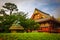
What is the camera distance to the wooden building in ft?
14.3

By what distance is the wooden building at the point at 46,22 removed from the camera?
4363mm

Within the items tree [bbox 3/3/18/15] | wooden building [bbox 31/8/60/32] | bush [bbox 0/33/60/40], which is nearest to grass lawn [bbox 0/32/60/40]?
bush [bbox 0/33/60/40]

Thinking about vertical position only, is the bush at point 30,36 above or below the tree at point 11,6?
below

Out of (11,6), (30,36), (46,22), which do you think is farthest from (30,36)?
(11,6)

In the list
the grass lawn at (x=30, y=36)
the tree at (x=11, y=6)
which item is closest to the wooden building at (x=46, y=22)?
the grass lawn at (x=30, y=36)

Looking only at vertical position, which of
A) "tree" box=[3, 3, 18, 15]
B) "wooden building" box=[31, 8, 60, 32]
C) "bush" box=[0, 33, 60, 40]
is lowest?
"bush" box=[0, 33, 60, 40]

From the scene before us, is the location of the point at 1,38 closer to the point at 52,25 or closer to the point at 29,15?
the point at 29,15

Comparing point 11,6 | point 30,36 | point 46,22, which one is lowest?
point 30,36

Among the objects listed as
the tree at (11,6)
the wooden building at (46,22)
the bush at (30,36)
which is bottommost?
the bush at (30,36)

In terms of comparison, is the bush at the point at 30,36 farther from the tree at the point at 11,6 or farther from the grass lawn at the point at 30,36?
the tree at the point at 11,6

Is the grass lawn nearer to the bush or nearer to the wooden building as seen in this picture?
the bush

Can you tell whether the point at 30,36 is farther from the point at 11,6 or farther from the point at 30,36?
the point at 11,6

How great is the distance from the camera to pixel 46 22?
4406 millimetres

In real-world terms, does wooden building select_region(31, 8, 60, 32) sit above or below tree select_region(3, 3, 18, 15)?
below
